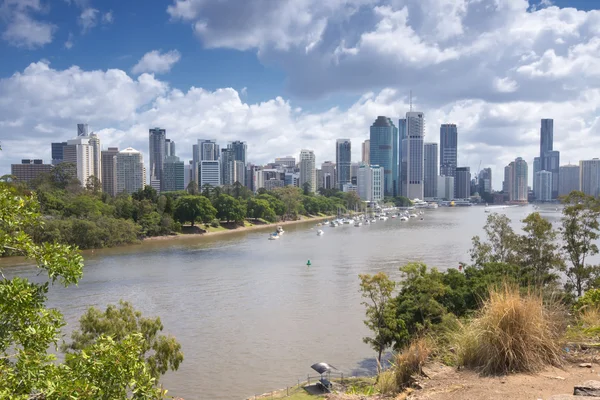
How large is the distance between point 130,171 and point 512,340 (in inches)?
6424

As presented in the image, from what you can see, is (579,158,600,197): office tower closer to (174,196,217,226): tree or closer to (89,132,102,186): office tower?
(174,196,217,226): tree

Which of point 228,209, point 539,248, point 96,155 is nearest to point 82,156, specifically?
point 96,155

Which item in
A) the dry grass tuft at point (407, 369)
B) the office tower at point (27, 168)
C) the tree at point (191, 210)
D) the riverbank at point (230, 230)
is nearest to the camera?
the dry grass tuft at point (407, 369)

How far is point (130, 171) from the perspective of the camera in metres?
159

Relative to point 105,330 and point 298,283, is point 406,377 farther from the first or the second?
point 298,283

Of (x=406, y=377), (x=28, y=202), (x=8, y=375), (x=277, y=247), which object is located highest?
(x=28, y=202)

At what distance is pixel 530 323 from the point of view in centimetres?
592

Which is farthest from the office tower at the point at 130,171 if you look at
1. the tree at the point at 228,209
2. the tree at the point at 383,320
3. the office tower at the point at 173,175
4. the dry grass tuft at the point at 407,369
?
the dry grass tuft at the point at 407,369

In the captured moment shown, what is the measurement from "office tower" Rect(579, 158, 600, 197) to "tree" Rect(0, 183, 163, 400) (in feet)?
616

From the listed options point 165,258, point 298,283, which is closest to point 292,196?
point 165,258

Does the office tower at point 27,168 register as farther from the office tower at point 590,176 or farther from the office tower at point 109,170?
the office tower at point 590,176

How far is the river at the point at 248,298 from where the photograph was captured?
A: 56.9 feet

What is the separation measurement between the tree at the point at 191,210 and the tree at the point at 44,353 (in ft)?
193

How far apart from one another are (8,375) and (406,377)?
4.63 metres
